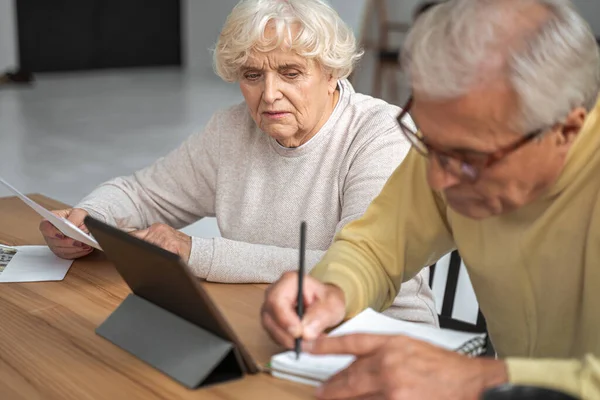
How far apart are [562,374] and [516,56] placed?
0.39 meters

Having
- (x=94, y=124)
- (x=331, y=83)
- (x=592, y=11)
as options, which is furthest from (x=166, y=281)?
(x=592, y=11)

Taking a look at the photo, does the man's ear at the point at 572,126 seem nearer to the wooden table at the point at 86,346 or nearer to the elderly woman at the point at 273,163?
the wooden table at the point at 86,346

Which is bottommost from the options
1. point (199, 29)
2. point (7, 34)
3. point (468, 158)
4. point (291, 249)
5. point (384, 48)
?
point (199, 29)

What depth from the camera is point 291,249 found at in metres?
1.72

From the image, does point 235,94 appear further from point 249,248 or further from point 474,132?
point 474,132

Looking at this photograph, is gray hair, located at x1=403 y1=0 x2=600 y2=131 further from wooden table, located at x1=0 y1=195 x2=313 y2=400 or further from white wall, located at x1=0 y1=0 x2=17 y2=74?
white wall, located at x1=0 y1=0 x2=17 y2=74

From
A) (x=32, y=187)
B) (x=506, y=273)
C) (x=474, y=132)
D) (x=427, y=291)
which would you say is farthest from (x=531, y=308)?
(x=32, y=187)

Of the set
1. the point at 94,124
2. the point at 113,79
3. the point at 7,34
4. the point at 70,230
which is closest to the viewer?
the point at 70,230

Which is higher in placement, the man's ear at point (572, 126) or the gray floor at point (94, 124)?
the man's ear at point (572, 126)

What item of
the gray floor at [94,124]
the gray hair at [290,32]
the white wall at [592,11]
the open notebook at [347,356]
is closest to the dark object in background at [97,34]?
the gray floor at [94,124]

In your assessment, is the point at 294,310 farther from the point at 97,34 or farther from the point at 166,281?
the point at 97,34

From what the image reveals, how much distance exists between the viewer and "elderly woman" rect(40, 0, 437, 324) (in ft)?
5.72

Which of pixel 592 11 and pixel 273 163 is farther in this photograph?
pixel 592 11

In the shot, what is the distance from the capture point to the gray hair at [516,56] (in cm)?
102
